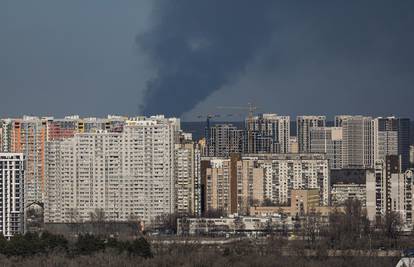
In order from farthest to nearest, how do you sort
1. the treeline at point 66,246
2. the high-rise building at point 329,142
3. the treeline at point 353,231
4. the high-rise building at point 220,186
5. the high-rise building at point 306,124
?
1. the high-rise building at point 306,124
2. the high-rise building at point 329,142
3. the high-rise building at point 220,186
4. the treeline at point 353,231
5. the treeline at point 66,246

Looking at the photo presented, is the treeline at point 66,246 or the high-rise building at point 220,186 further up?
the high-rise building at point 220,186

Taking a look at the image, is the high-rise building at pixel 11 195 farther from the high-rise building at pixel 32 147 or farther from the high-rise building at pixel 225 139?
the high-rise building at pixel 225 139

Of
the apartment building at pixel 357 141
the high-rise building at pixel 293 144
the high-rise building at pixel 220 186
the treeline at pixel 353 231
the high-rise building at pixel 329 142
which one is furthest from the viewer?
the high-rise building at pixel 329 142

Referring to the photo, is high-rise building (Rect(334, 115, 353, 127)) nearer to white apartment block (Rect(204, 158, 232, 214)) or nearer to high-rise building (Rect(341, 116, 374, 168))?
high-rise building (Rect(341, 116, 374, 168))

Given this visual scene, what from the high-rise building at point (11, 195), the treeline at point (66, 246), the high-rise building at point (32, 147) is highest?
the high-rise building at point (32, 147)

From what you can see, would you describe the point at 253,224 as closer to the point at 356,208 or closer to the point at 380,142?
the point at 356,208

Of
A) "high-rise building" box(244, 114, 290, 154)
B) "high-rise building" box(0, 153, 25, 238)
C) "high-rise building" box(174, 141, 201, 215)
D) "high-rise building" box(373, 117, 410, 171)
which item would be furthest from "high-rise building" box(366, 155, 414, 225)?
"high-rise building" box(373, 117, 410, 171)

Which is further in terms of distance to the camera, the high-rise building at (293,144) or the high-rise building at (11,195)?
the high-rise building at (293,144)

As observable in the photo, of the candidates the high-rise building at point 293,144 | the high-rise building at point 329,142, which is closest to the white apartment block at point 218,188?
the high-rise building at point 293,144
